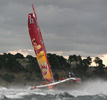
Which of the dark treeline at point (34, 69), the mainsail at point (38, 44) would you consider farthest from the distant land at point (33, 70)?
the mainsail at point (38, 44)

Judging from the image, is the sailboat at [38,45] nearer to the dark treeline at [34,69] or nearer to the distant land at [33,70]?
the distant land at [33,70]

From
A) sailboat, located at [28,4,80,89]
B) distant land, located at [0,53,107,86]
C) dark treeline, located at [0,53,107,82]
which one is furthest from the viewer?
dark treeline, located at [0,53,107,82]

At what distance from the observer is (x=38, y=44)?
5081 centimetres

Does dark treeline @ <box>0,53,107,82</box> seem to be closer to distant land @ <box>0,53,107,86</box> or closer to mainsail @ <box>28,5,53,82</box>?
distant land @ <box>0,53,107,86</box>

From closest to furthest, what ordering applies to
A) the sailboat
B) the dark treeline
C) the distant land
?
the sailboat, the distant land, the dark treeline

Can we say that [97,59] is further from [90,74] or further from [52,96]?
[52,96]

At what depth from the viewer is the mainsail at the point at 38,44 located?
5044 centimetres

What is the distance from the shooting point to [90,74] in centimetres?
10975

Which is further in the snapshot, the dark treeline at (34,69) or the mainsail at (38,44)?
the dark treeline at (34,69)

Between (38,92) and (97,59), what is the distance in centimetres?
8826

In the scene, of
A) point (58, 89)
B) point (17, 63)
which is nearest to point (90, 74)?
point (17, 63)

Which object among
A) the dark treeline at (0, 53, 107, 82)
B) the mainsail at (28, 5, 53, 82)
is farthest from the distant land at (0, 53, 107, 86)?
the mainsail at (28, 5, 53, 82)

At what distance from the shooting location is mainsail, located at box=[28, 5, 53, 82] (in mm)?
50438

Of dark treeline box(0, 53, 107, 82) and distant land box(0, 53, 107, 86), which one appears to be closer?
distant land box(0, 53, 107, 86)
